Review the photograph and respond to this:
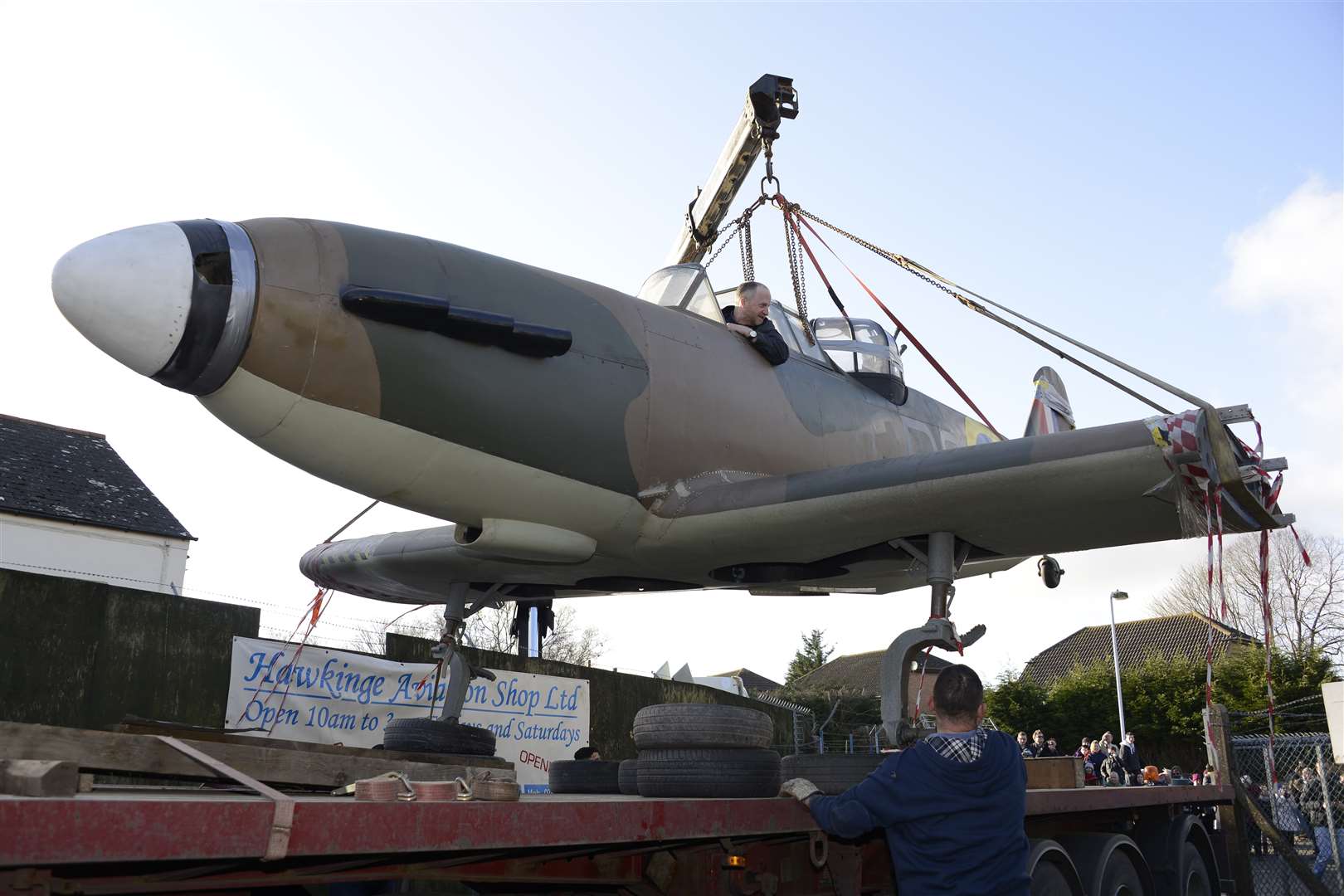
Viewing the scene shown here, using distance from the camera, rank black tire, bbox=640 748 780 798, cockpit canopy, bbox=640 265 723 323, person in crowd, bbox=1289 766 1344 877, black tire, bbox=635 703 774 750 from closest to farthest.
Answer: black tire, bbox=640 748 780 798
black tire, bbox=635 703 774 750
cockpit canopy, bbox=640 265 723 323
person in crowd, bbox=1289 766 1344 877

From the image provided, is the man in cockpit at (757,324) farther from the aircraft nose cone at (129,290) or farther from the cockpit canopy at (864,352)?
the aircraft nose cone at (129,290)

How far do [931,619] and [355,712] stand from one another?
24.9 feet

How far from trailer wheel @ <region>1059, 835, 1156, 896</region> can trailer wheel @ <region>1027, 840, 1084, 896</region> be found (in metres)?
0.18

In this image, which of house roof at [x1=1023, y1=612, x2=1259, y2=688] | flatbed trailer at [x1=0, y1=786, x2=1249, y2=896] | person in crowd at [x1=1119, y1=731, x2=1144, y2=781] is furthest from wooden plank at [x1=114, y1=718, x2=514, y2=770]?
house roof at [x1=1023, y1=612, x2=1259, y2=688]

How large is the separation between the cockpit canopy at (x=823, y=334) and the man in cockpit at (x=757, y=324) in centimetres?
14

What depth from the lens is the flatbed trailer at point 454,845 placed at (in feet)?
6.64

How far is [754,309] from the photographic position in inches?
264

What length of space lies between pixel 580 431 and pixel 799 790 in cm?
222

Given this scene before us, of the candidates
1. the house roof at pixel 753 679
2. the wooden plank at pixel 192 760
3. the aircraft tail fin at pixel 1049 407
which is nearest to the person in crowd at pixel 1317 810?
the aircraft tail fin at pixel 1049 407

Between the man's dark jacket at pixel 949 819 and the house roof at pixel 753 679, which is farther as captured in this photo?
the house roof at pixel 753 679

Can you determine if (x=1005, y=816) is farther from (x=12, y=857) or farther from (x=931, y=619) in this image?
(x=12, y=857)

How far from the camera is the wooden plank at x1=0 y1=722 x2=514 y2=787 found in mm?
3039

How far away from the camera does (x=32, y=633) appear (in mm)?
9141

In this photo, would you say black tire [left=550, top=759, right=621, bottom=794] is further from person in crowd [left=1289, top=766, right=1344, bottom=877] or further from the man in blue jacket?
person in crowd [left=1289, top=766, right=1344, bottom=877]
